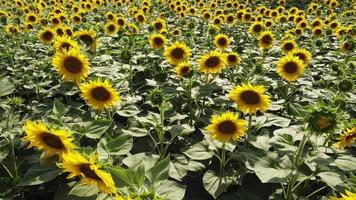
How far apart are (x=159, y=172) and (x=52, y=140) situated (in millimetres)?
812

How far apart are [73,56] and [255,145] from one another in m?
2.16

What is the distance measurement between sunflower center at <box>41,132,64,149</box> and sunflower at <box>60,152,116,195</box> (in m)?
0.37

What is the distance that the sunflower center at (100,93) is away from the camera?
3611mm

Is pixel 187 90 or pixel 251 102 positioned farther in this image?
pixel 187 90

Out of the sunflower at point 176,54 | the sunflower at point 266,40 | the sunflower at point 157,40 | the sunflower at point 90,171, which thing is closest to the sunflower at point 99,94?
the sunflower at point 90,171

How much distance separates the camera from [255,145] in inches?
142

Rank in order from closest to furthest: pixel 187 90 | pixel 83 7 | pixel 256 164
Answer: pixel 256 164
pixel 187 90
pixel 83 7

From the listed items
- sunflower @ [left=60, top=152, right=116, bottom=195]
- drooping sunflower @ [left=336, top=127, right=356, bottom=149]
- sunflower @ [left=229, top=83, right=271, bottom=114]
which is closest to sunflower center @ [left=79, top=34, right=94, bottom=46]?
sunflower @ [left=229, top=83, right=271, bottom=114]

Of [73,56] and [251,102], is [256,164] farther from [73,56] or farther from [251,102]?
[73,56]

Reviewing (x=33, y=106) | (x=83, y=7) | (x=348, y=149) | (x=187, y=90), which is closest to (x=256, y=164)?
(x=348, y=149)

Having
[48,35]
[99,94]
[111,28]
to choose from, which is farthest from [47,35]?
[99,94]

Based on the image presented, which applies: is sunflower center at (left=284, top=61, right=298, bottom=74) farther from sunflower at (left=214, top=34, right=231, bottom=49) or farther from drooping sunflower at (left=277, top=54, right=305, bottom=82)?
sunflower at (left=214, top=34, right=231, bottom=49)

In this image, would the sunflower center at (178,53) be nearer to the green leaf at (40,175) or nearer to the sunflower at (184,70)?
the sunflower at (184,70)

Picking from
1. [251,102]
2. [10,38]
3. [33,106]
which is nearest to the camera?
[251,102]
